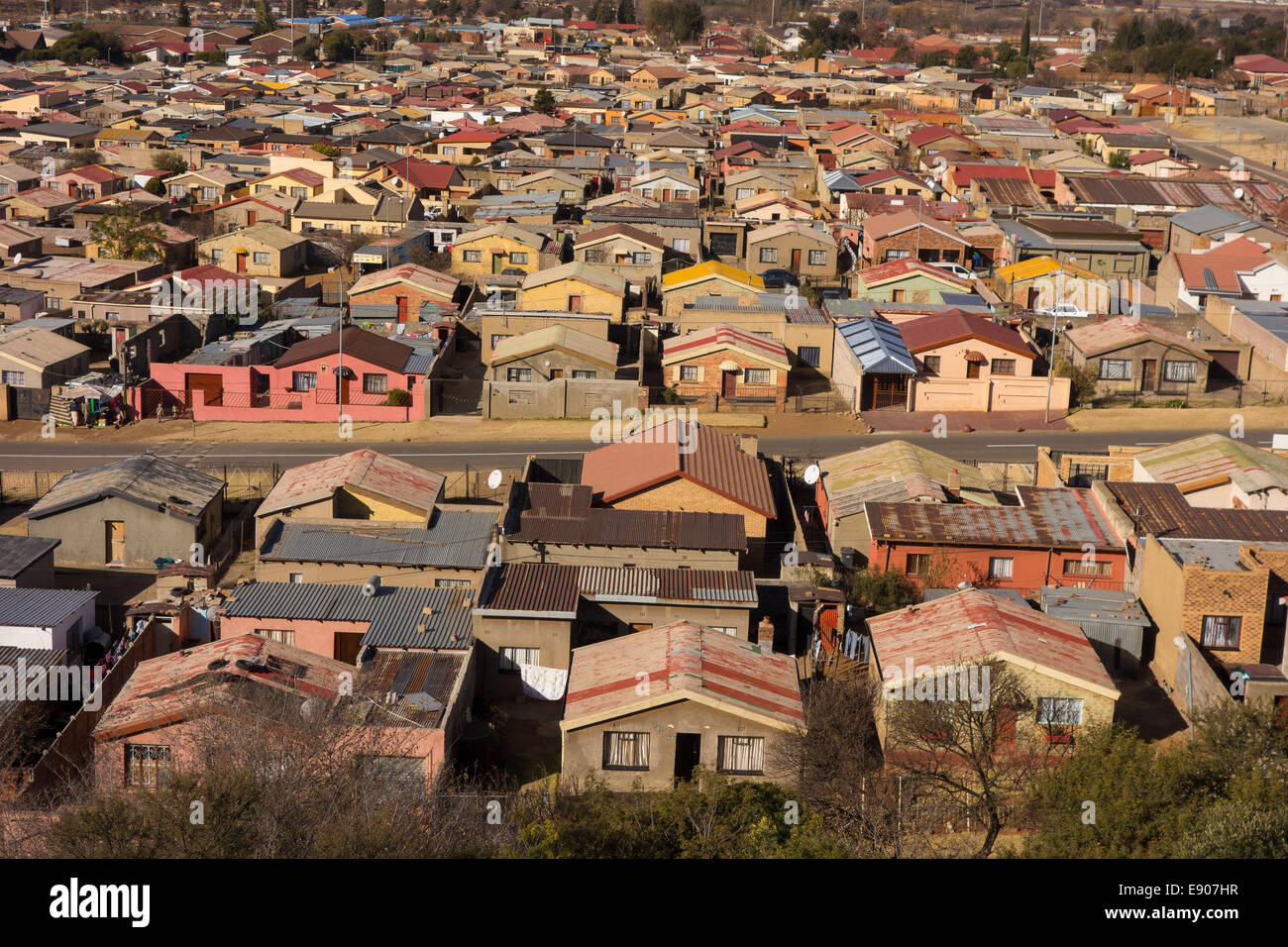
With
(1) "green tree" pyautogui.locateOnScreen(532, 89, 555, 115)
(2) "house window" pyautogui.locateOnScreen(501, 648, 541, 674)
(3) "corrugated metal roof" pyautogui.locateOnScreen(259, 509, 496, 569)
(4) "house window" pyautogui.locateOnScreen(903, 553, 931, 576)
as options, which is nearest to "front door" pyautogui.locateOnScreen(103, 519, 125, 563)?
(3) "corrugated metal roof" pyautogui.locateOnScreen(259, 509, 496, 569)

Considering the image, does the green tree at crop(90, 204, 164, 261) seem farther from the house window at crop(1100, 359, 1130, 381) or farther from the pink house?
the house window at crop(1100, 359, 1130, 381)

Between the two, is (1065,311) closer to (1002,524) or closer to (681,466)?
(1002,524)

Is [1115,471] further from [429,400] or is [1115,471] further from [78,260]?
[78,260]

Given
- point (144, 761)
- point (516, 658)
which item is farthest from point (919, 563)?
point (144, 761)
